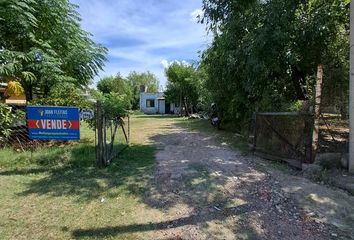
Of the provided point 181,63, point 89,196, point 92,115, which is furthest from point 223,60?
point 181,63

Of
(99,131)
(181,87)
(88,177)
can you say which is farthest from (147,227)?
(181,87)

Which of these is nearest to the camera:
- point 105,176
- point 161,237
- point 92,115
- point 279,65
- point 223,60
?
point 161,237

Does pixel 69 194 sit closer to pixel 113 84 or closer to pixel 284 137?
pixel 284 137

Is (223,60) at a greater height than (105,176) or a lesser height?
greater

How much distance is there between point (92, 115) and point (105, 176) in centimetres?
253

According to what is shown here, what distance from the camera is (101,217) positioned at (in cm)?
A: 473

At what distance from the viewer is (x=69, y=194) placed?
5707mm

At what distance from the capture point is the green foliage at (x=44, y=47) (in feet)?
31.9

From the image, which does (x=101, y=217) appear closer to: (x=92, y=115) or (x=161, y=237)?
(x=161, y=237)

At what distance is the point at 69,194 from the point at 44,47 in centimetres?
708

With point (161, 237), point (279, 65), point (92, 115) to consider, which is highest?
point (279, 65)

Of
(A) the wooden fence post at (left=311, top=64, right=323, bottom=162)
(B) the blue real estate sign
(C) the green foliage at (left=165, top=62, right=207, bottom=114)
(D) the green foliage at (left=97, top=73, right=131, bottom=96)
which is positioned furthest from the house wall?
(A) the wooden fence post at (left=311, top=64, right=323, bottom=162)

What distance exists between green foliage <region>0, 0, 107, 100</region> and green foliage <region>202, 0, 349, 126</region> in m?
4.83

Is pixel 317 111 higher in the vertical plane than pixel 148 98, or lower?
lower
